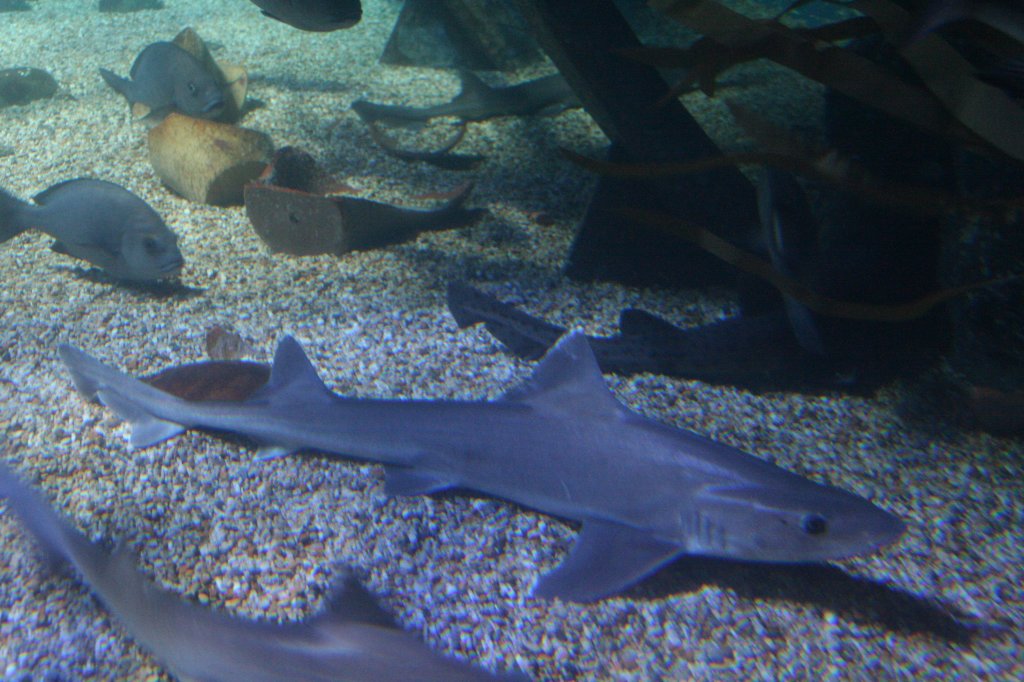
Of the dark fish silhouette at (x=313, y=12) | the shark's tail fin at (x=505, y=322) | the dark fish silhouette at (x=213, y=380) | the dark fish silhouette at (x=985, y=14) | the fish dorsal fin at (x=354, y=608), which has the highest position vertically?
the dark fish silhouette at (x=985, y=14)

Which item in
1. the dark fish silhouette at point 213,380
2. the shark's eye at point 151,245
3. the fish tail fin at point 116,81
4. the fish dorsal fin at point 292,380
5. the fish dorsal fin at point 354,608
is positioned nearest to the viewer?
the fish dorsal fin at point 354,608

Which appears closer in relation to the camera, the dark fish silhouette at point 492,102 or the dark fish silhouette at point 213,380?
the dark fish silhouette at point 213,380

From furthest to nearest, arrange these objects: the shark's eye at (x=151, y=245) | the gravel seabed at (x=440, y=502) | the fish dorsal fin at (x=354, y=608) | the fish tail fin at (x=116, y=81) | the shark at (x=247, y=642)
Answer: the fish tail fin at (x=116, y=81) < the shark's eye at (x=151, y=245) < the gravel seabed at (x=440, y=502) < the fish dorsal fin at (x=354, y=608) < the shark at (x=247, y=642)

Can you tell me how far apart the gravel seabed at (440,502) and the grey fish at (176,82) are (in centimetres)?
143

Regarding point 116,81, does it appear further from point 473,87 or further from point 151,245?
point 151,245

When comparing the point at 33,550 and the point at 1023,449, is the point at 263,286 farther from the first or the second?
the point at 1023,449

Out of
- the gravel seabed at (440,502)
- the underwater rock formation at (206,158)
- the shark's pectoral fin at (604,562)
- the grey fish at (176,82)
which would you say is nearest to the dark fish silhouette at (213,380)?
the gravel seabed at (440,502)

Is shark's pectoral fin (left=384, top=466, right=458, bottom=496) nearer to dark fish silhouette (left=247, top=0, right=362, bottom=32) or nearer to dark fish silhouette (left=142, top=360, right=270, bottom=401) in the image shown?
dark fish silhouette (left=142, top=360, right=270, bottom=401)

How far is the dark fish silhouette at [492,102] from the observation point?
21.9ft

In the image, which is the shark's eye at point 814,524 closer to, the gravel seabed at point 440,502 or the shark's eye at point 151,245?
the gravel seabed at point 440,502

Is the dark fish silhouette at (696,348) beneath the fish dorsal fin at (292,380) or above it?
above

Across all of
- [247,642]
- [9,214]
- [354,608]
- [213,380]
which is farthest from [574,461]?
[9,214]

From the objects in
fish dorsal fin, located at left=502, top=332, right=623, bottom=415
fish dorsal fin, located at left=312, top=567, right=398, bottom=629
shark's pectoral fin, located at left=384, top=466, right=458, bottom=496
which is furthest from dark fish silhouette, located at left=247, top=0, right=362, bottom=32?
fish dorsal fin, located at left=312, top=567, right=398, bottom=629

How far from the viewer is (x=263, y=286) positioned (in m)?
4.07
